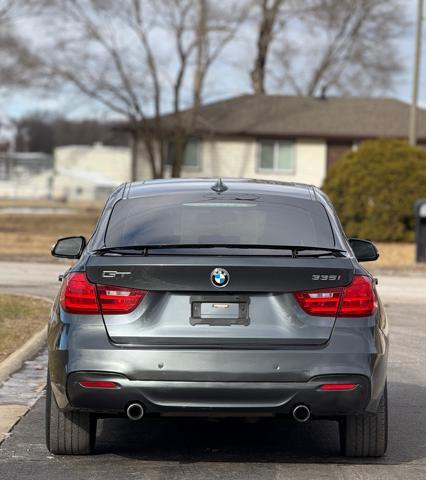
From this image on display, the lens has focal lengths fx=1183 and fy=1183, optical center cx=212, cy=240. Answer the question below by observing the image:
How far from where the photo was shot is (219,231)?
704cm

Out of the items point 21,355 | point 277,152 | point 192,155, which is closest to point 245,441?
point 21,355

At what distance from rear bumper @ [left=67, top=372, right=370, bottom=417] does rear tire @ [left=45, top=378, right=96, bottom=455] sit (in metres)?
0.42

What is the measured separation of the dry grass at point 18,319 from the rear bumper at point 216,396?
14.5 feet

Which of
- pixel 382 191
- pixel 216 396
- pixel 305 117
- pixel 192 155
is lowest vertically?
pixel 382 191

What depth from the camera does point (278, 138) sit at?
47.1m

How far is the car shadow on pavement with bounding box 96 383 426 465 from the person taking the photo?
22.9ft

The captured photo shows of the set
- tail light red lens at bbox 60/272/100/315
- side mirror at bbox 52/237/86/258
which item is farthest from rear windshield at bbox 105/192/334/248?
side mirror at bbox 52/237/86/258

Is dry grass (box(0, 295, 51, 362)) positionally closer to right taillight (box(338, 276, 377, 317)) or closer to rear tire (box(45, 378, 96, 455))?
rear tire (box(45, 378, 96, 455))

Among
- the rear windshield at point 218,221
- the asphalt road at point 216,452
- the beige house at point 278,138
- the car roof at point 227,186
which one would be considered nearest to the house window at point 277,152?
the beige house at point 278,138

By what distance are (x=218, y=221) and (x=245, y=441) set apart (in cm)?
→ 143

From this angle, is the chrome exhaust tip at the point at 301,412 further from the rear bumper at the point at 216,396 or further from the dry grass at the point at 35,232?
the dry grass at the point at 35,232

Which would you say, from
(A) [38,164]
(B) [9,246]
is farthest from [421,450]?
(A) [38,164]

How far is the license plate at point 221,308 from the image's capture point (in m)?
6.30

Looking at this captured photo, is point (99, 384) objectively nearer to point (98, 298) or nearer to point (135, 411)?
point (135, 411)
